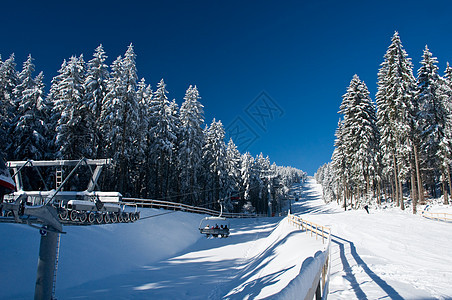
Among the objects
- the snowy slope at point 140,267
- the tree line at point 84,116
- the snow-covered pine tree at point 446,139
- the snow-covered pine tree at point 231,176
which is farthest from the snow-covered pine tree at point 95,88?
the snow-covered pine tree at point 446,139

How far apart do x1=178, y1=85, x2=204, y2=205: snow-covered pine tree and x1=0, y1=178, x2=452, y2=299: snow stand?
19.2 m

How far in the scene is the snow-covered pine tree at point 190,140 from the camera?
3903 centimetres

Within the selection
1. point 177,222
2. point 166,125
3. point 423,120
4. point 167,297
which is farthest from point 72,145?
point 423,120

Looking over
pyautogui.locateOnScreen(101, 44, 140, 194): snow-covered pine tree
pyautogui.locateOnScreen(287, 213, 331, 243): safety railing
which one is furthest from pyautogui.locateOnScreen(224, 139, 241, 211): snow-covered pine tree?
pyautogui.locateOnScreen(287, 213, 331, 243): safety railing

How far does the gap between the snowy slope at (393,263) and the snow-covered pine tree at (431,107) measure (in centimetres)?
1549

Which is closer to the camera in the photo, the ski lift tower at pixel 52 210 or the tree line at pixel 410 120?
the ski lift tower at pixel 52 210

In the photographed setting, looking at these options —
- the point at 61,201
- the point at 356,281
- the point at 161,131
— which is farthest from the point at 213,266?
the point at 161,131

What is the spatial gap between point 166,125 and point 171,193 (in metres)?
15.5

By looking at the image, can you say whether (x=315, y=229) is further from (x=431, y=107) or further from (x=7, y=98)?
(x=7, y=98)

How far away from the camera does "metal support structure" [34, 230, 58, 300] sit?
786 centimetres

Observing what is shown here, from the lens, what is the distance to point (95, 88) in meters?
29.8

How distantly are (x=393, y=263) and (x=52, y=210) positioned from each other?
40.6ft

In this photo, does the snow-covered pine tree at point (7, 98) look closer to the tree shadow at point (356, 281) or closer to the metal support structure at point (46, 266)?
the metal support structure at point (46, 266)

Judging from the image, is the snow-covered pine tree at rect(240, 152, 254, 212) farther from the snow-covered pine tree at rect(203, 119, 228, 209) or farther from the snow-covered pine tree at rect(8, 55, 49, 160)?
the snow-covered pine tree at rect(8, 55, 49, 160)
